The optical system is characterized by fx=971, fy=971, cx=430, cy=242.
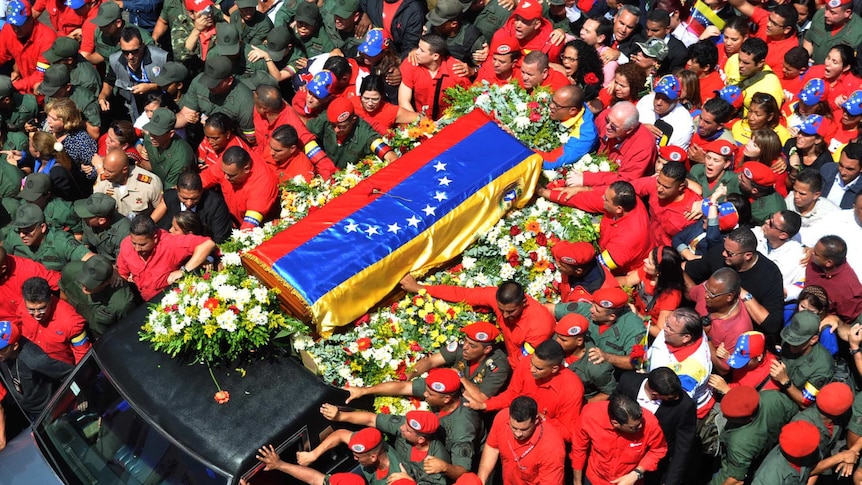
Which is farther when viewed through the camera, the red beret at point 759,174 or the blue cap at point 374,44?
the blue cap at point 374,44

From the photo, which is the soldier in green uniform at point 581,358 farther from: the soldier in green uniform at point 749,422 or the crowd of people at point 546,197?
the soldier in green uniform at point 749,422

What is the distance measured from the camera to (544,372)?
7.83 meters

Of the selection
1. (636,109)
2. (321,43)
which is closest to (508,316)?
(636,109)

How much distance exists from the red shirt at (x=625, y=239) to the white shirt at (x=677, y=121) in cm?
152

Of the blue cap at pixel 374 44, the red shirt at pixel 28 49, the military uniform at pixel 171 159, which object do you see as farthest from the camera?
the red shirt at pixel 28 49

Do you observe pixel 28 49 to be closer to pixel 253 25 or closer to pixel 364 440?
pixel 253 25

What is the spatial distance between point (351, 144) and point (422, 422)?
367 centimetres

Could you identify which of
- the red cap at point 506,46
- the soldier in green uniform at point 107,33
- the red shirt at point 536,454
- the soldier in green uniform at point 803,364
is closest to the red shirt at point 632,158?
the red cap at point 506,46

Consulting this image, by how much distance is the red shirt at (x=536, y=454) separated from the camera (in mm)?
7535

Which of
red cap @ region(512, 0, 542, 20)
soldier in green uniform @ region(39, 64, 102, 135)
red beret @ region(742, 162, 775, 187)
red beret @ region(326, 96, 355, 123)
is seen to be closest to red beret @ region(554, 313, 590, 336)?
red beret @ region(742, 162, 775, 187)

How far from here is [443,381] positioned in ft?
25.3

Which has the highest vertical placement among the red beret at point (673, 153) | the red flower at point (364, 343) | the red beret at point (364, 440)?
the red beret at point (673, 153)

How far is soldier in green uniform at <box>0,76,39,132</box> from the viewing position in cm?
1170

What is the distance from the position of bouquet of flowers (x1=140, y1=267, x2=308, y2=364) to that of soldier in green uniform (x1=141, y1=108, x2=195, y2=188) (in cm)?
273
